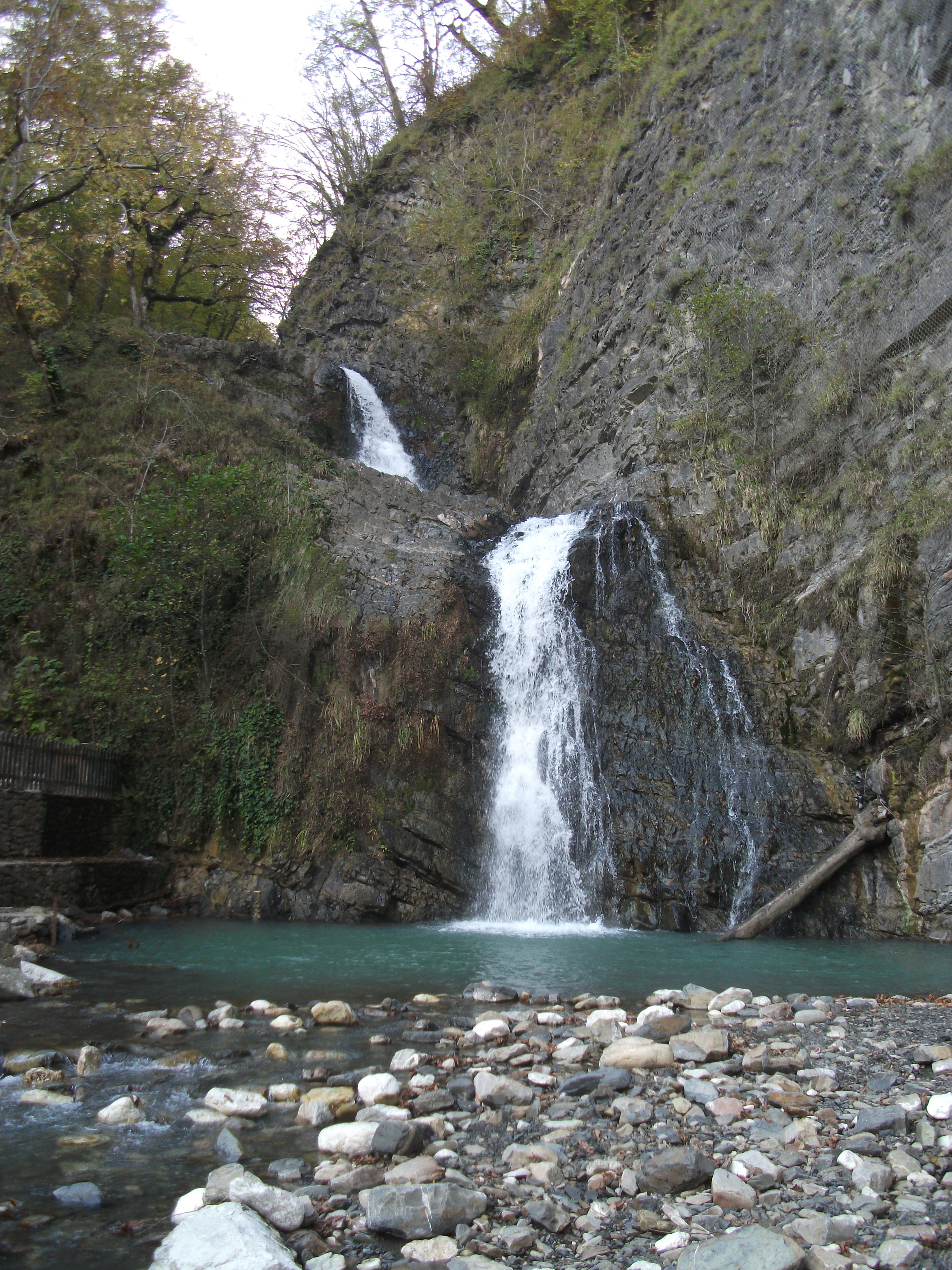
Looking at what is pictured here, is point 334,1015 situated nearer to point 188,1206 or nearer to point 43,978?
point 43,978

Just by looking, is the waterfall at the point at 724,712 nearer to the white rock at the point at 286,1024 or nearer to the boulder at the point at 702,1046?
the boulder at the point at 702,1046

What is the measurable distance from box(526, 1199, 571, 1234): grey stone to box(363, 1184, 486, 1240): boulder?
0.17 m

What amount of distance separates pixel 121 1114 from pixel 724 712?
34.7 feet

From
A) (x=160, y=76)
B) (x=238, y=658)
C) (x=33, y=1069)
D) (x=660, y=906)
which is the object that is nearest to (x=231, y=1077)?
(x=33, y=1069)

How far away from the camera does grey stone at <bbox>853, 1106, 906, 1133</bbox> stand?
315 centimetres

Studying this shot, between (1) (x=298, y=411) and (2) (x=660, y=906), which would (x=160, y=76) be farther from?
(2) (x=660, y=906)

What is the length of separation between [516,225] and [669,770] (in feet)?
71.5

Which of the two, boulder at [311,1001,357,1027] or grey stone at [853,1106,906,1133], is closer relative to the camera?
grey stone at [853,1106,906,1133]

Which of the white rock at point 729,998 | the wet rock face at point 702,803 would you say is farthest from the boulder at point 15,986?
the wet rock face at point 702,803

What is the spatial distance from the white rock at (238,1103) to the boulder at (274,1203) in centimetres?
101

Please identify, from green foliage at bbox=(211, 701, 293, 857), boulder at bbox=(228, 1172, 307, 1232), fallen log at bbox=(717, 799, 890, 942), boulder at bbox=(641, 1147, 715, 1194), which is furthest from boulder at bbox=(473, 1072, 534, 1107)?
green foliage at bbox=(211, 701, 293, 857)

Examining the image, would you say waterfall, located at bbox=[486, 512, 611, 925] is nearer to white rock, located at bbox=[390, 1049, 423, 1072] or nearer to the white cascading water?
the white cascading water

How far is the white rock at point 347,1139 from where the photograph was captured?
10.8 ft

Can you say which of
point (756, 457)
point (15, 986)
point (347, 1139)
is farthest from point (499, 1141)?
point (756, 457)
